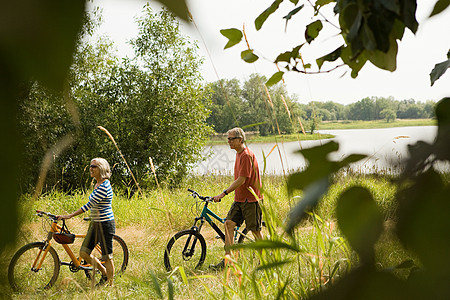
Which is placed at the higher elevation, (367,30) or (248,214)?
→ (367,30)

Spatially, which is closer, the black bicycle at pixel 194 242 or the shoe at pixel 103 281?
the shoe at pixel 103 281

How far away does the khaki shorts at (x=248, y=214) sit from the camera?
3291 millimetres

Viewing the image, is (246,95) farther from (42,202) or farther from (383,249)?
(383,249)

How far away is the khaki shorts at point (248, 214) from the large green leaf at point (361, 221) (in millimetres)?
3088

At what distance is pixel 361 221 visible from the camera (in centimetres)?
22

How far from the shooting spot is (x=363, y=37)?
0.23m

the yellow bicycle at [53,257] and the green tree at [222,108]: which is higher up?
the green tree at [222,108]

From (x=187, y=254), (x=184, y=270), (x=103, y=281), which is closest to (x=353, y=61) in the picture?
(x=184, y=270)

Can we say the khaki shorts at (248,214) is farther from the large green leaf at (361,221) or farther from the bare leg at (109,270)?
the large green leaf at (361,221)

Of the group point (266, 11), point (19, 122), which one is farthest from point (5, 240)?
point (266, 11)

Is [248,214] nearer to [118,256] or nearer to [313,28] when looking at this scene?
[118,256]

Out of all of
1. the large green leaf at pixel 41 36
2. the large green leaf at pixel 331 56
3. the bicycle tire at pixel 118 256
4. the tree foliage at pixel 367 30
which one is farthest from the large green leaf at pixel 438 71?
the bicycle tire at pixel 118 256

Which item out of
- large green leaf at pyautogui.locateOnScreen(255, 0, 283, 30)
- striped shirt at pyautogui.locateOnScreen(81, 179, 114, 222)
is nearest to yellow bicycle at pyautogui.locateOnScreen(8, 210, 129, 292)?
striped shirt at pyautogui.locateOnScreen(81, 179, 114, 222)

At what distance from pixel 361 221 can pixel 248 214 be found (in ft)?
10.4
